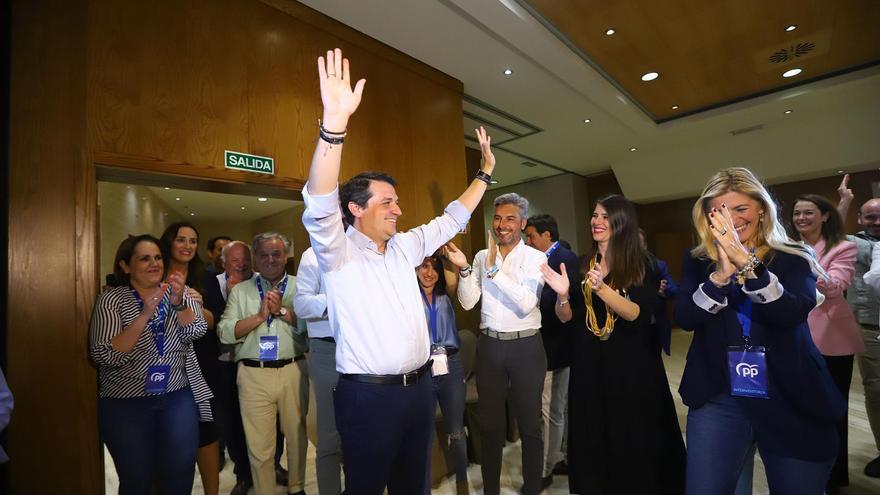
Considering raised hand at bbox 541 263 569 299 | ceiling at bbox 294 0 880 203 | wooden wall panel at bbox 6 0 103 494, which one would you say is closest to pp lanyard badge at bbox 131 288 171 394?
wooden wall panel at bbox 6 0 103 494

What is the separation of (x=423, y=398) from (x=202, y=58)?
91.3 inches

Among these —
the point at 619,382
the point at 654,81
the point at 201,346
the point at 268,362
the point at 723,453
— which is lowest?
the point at 723,453

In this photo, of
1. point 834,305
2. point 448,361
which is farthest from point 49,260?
point 834,305

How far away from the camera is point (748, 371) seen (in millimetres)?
1472

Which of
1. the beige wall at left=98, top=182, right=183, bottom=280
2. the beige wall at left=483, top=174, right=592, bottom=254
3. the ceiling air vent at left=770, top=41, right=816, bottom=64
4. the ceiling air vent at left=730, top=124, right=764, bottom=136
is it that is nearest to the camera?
the ceiling air vent at left=770, top=41, right=816, bottom=64

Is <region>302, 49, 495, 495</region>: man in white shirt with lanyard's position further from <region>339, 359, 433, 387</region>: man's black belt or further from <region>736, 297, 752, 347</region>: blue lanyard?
<region>736, 297, 752, 347</region>: blue lanyard

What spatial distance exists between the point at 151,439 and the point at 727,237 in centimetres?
257

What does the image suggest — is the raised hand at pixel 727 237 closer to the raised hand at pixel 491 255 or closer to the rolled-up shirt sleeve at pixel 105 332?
the raised hand at pixel 491 255

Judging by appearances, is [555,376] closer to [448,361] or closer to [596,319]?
[448,361]

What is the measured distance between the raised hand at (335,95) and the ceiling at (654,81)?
201 centimetres

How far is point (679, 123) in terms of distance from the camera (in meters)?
6.02

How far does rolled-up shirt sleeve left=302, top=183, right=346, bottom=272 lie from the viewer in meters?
1.31

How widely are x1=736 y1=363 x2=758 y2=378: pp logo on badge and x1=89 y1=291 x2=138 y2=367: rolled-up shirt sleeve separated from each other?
8.34ft

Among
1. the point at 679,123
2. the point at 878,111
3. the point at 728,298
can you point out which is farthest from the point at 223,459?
the point at 878,111
